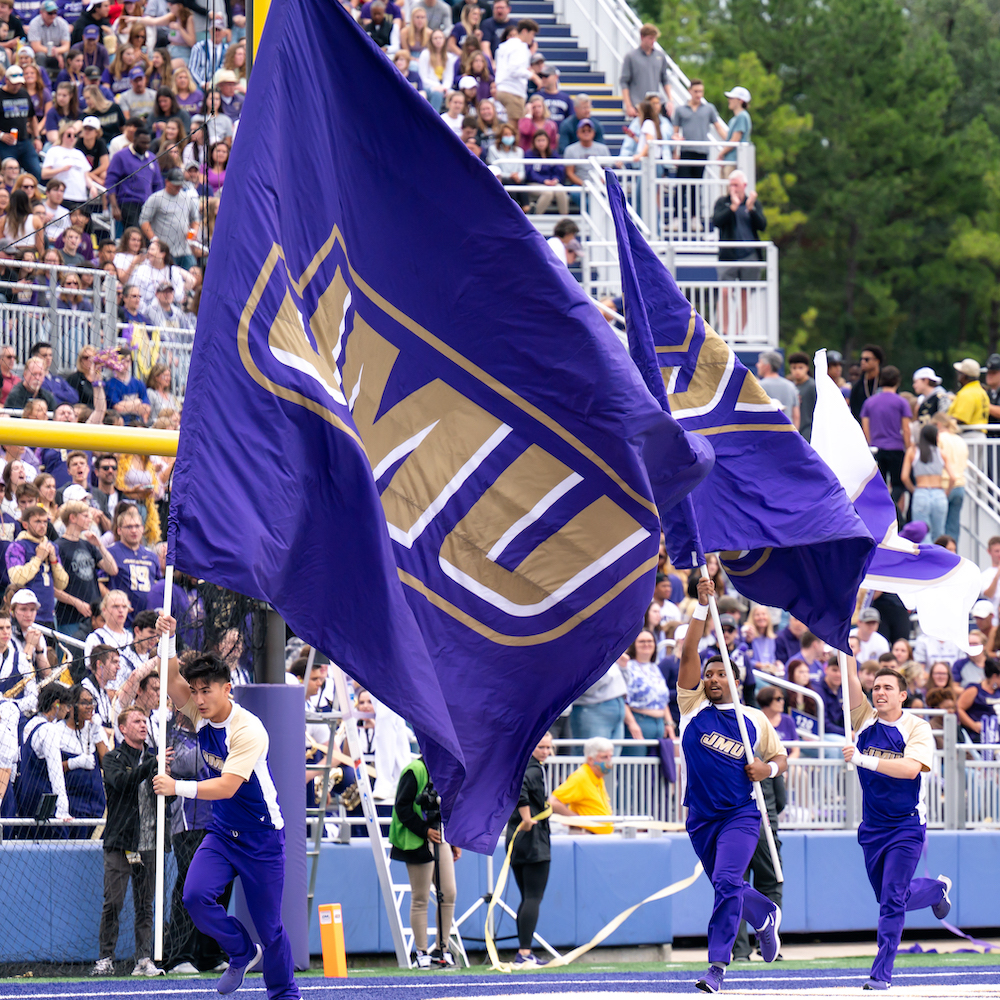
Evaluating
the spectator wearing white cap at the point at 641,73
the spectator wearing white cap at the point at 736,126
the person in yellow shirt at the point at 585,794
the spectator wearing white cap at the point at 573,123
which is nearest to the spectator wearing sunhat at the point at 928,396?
the spectator wearing white cap at the point at 736,126

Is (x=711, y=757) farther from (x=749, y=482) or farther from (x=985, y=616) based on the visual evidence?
(x=985, y=616)

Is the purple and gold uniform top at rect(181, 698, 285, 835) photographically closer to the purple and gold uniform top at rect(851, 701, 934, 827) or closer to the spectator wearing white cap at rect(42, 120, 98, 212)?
the purple and gold uniform top at rect(851, 701, 934, 827)

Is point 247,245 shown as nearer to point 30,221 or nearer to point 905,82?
point 30,221

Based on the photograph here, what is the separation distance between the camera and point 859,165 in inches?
2078

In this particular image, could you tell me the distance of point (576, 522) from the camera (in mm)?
8719

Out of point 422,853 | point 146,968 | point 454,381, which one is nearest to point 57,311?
point 146,968

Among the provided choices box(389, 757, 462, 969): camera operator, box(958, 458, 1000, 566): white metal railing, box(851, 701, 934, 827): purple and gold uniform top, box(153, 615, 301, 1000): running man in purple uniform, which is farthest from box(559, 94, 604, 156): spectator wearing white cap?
box(153, 615, 301, 1000): running man in purple uniform

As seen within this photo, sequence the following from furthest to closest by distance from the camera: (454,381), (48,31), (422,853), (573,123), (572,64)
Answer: (572,64), (573,123), (48,31), (422,853), (454,381)

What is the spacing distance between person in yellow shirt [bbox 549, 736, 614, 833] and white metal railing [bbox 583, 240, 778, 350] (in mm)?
7901

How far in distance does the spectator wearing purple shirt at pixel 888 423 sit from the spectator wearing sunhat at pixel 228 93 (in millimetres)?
7803

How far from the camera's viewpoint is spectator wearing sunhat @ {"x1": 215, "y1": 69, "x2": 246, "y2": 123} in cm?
1755

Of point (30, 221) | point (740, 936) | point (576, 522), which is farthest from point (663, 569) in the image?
point (576, 522)

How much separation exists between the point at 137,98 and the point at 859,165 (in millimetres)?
36318

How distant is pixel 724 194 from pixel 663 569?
6.15m
